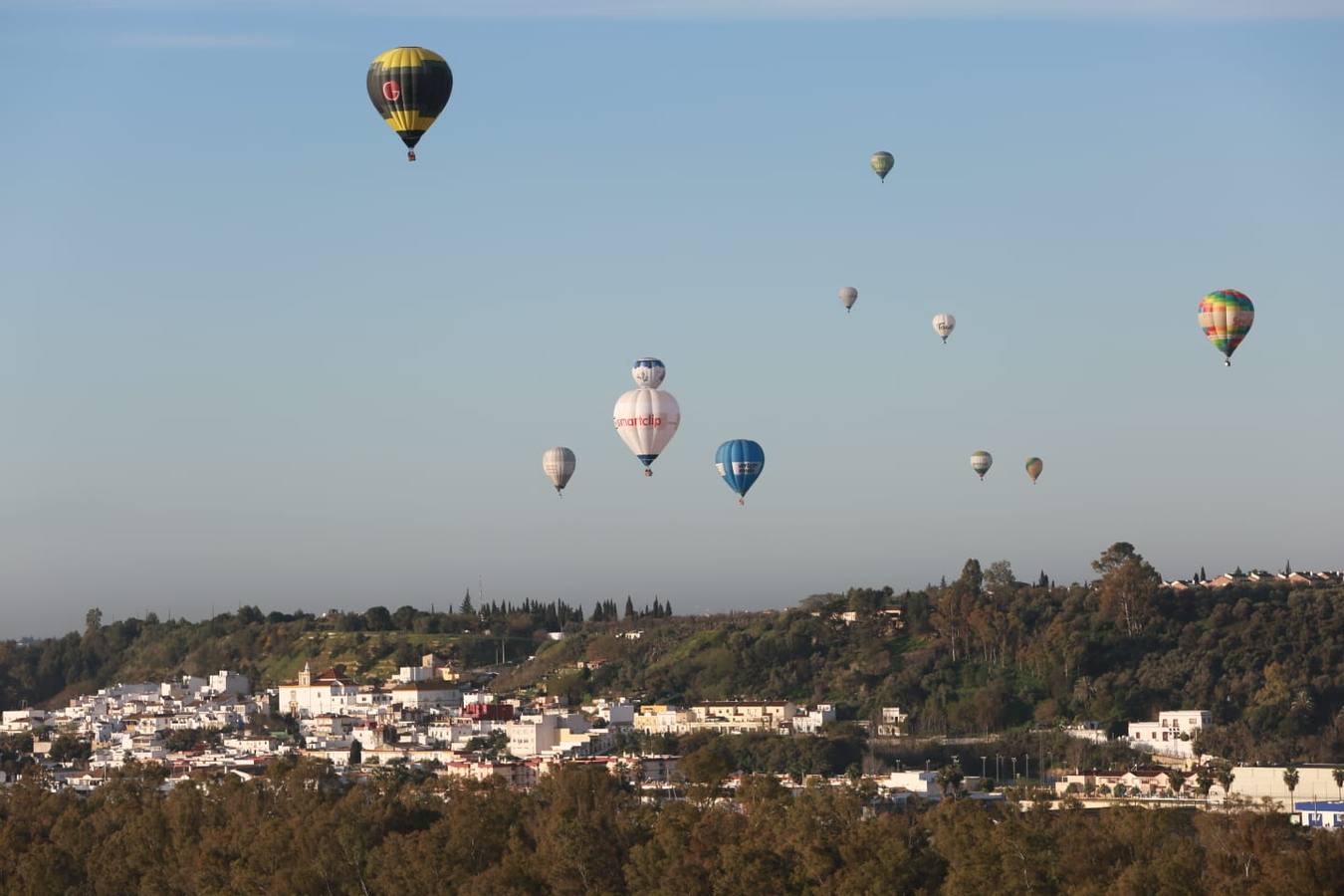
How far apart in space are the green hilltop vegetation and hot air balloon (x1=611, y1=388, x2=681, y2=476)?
2642 centimetres

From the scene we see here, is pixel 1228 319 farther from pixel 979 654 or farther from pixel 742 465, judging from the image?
pixel 979 654

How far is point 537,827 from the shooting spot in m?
48.5

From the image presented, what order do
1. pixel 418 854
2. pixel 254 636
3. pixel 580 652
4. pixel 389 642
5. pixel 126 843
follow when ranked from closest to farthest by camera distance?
pixel 418 854 → pixel 126 843 → pixel 580 652 → pixel 389 642 → pixel 254 636

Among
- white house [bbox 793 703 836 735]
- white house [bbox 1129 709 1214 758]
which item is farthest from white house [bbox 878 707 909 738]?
white house [bbox 1129 709 1214 758]

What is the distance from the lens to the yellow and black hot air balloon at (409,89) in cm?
4725

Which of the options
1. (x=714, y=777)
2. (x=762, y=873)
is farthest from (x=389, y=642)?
(x=762, y=873)

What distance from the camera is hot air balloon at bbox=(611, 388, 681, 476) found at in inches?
2384

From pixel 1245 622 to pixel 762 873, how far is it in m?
53.2

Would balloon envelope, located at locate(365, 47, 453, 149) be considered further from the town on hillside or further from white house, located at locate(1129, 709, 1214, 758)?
white house, located at locate(1129, 709, 1214, 758)

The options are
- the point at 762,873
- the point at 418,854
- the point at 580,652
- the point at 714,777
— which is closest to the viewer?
the point at 762,873

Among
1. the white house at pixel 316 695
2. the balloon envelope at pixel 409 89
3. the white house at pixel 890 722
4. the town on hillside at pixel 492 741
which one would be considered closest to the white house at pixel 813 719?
the town on hillside at pixel 492 741

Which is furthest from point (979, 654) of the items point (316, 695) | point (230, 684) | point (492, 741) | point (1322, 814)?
point (230, 684)

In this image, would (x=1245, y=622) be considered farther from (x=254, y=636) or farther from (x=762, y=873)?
(x=254, y=636)

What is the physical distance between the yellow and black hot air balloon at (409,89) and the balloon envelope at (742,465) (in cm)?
1879
